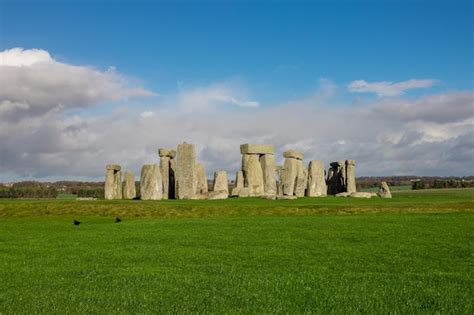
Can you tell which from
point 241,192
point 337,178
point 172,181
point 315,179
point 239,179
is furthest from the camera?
point 337,178

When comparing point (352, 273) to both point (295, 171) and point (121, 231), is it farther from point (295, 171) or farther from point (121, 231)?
point (295, 171)

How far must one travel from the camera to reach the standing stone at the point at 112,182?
4175 centimetres

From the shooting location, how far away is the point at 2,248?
16.1 m

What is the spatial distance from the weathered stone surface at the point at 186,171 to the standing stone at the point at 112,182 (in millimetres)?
5597

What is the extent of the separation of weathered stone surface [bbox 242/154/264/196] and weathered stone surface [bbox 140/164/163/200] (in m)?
7.27

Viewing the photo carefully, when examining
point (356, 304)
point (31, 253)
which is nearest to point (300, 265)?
point (356, 304)

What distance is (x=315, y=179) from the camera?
47.4 metres

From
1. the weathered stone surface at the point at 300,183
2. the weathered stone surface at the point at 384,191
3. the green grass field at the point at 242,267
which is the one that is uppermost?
the weathered stone surface at the point at 300,183

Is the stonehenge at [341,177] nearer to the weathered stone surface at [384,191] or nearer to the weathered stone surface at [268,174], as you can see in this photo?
the weathered stone surface at [384,191]

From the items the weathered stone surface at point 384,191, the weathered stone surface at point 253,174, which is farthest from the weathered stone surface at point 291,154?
the weathered stone surface at point 384,191

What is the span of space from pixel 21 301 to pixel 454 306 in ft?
23.6

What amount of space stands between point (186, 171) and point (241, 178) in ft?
19.7

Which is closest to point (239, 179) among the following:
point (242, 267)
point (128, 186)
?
point (128, 186)

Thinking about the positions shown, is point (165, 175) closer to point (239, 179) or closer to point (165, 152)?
point (165, 152)
